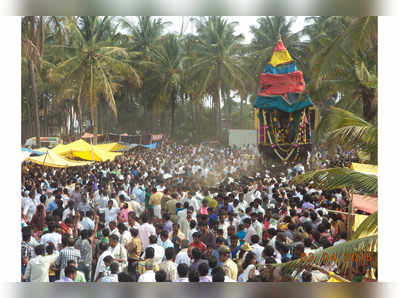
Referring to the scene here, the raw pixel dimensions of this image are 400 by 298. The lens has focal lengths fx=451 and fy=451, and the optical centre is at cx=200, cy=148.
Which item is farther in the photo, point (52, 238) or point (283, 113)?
point (283, 113)

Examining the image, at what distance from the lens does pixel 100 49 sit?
6223 mm

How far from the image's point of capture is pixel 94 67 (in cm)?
628

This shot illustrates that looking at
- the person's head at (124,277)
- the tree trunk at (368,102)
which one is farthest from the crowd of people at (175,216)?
the tree trunk at (368,102)

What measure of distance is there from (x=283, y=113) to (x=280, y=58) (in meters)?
0.80

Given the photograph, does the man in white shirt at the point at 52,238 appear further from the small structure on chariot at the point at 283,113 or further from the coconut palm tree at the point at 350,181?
the coconut palm tree at the point at 350,181

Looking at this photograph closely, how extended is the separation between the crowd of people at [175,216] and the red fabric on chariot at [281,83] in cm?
91

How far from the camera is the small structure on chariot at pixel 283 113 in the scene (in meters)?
6.21

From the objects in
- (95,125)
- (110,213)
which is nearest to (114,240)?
(110,213)

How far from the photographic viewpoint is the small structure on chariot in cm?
621

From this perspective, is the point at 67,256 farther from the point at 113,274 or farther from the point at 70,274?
the point at 70,274

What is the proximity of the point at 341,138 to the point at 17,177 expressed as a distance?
2.65m

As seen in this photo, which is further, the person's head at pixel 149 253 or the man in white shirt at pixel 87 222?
the man in white shirt at pixel 87 222

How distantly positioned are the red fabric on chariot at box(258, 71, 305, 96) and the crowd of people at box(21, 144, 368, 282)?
2.99ft
